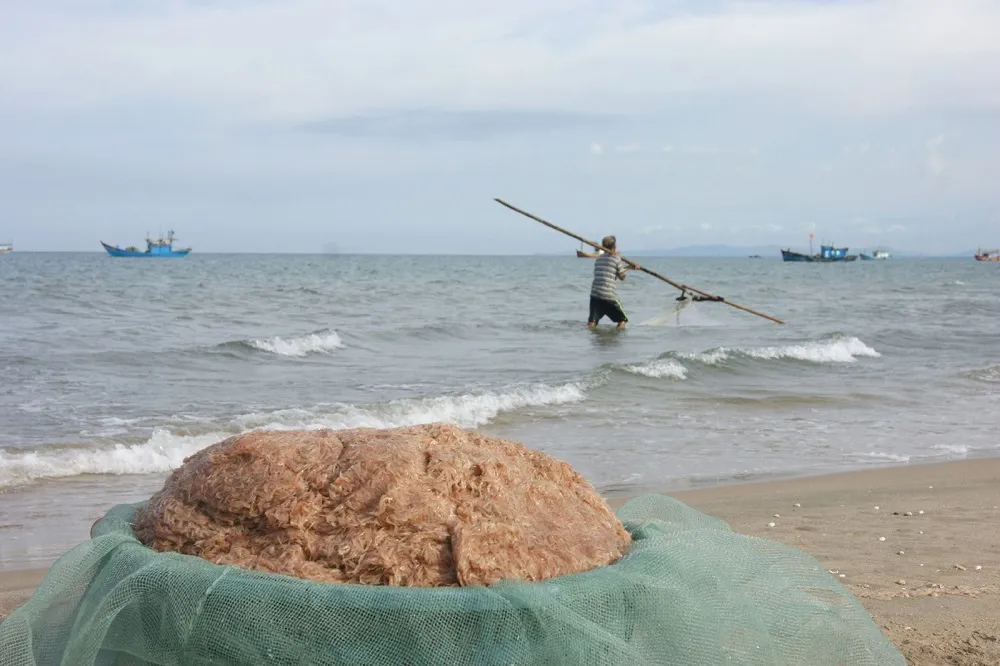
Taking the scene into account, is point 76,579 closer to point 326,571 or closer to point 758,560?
point 326,571

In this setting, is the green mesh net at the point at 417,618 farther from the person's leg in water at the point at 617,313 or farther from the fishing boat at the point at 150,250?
the fishing boat at the point at 150,250

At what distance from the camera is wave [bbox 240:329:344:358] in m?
16.2

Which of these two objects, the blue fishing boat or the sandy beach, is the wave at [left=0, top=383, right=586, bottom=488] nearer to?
the sandy beach

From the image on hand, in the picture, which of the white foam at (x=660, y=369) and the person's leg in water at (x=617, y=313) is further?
the person's leg in water at (x=617, y=313)

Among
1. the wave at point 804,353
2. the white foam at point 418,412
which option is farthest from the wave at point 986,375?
the white foam at point 418,412

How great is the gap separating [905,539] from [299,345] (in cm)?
1242

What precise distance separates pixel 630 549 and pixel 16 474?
6.34m

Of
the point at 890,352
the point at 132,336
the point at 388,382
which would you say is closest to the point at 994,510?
the point at 388,382

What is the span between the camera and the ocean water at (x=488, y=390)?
816 cm

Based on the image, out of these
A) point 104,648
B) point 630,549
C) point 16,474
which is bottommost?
point 16,474

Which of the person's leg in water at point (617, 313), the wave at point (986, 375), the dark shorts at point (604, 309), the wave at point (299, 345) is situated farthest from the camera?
the person's leg in water at point (617, 313)

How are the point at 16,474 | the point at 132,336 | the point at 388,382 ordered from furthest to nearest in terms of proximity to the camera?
the point at 132,336, the point at 388,382, the point at 16,474

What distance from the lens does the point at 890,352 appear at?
61.2 ft

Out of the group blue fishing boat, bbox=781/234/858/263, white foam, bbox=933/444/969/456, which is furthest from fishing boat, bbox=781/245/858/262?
white foam, bbox=933/444/969/456
